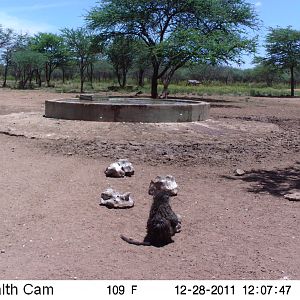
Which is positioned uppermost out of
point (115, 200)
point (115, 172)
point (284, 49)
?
point (284, 49)

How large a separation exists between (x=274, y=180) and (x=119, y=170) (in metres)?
2.32

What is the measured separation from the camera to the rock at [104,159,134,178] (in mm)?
6996

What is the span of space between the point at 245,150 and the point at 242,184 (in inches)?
99.3

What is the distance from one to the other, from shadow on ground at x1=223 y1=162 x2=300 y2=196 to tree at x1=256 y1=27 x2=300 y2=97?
31.5 m

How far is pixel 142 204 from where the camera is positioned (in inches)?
227

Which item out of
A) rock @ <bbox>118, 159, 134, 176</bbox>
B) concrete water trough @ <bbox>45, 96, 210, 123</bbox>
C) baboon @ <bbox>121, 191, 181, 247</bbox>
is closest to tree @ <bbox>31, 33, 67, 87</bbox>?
concrete water trough @ <bbox>45, 96, 210, 123</bbox>

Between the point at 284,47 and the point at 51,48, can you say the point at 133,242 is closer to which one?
the point at 284,47

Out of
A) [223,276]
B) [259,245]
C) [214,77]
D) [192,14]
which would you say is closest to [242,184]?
[259,245]

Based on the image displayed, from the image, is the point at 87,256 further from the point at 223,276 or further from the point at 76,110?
the point at 76,110

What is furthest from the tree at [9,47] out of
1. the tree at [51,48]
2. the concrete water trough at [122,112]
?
the concrete water trough at [122,112]

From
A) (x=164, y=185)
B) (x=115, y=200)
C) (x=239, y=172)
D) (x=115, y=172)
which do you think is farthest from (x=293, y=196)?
(x=115, y=172)

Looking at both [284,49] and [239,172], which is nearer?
[239,172]

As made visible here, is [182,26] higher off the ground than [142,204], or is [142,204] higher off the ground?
[182,26]

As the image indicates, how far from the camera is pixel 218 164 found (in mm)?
8172
